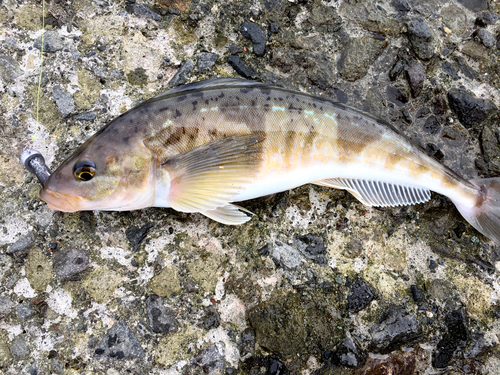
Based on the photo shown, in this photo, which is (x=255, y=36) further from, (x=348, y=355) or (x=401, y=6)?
(x=348, y=355)

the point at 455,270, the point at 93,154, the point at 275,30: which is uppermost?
the point at 275,30

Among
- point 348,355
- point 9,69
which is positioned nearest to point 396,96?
point 348,355

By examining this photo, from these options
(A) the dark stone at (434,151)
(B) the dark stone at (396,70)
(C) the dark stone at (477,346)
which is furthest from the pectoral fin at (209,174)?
(C) the dark stone at (477,346)

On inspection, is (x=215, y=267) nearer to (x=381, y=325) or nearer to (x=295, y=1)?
(x=381, y=325)

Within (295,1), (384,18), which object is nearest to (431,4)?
(384,18)

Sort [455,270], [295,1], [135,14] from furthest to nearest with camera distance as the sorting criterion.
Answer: [295,1]
[135,14]
[455,270]

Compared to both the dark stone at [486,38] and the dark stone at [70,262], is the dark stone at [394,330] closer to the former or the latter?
the dark stone at [70,262]
